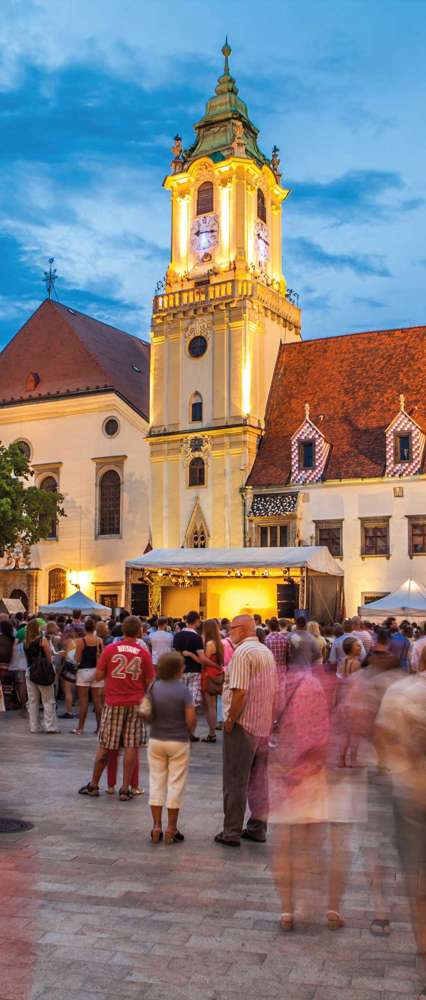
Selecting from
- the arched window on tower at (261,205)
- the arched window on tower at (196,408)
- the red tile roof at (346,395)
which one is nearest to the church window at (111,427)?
the arched window on tower at (196,408)

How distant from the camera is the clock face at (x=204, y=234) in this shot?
40438mm

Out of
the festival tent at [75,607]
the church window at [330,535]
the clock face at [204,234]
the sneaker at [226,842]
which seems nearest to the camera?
the sneaker at [226,842]

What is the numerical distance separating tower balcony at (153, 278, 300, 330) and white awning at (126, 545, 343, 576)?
11915mm

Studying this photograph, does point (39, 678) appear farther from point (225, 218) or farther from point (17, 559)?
point (225, 218)

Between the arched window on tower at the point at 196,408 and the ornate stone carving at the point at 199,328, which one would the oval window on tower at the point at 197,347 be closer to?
the ornate stone carving at the point at 199,328

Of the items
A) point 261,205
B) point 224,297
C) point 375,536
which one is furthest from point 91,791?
point 261,205

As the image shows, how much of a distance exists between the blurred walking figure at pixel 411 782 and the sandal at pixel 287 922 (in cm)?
113

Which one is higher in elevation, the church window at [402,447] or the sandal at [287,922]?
the church window at [402,447]

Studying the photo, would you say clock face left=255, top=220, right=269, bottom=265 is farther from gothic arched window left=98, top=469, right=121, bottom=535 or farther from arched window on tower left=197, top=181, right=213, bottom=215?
gothic arched window left=98, top=469, right=121, bottom=535

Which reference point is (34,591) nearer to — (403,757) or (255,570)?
(255,570)

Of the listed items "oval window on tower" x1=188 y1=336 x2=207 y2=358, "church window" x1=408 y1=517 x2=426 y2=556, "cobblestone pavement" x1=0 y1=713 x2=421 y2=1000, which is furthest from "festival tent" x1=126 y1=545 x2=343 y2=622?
"cobblestone pavement" x1=0 y1=713 x2=421 y2=1000

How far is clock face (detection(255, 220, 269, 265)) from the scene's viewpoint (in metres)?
41.0

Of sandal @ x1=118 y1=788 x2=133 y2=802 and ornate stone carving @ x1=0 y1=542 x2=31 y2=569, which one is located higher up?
ornate stone carving @ x1=0 y1=542 x2=31 y2=569

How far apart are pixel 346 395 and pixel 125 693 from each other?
1151 inches
